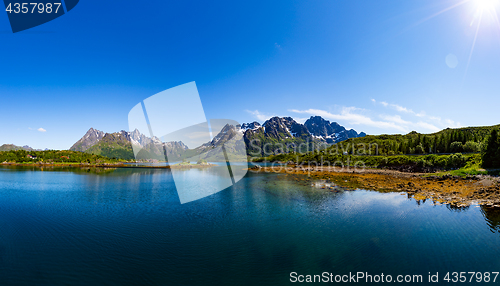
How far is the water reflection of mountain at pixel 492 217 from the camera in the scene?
17.1m

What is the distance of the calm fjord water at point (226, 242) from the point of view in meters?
11.0

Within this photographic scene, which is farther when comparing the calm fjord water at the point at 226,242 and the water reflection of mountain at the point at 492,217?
the water reflection of mountain at the point at 492,217

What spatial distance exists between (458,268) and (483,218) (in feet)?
45.2

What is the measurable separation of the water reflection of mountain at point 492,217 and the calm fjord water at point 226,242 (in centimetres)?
8

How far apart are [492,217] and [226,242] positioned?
2756 centimetres

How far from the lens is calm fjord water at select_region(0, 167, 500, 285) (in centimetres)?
1097

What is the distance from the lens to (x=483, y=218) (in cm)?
1933

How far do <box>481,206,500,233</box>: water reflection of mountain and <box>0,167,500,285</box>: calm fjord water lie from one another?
0.08 meters

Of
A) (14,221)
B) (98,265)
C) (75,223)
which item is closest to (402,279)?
(98,265)

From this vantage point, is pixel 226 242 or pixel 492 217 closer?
pixel 226 242

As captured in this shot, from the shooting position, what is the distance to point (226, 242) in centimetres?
1488

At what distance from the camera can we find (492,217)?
1939 cm

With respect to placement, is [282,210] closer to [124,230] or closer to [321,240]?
[321,240]

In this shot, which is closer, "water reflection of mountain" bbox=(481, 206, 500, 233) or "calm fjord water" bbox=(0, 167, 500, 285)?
"calm fjord water" bbox=(0, 167, 500, 285)
